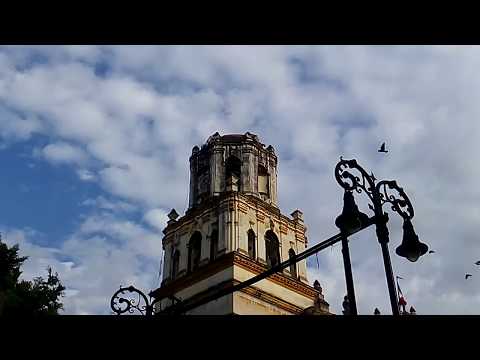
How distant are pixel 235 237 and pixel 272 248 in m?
2.74

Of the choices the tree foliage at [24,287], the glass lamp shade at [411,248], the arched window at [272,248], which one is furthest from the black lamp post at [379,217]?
the arched window at [272,248]

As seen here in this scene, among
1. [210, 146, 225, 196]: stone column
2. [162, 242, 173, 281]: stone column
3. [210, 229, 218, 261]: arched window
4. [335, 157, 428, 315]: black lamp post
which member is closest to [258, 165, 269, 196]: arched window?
[210, 146, 225, 196]: stone column

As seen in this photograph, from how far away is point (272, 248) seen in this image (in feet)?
90.0

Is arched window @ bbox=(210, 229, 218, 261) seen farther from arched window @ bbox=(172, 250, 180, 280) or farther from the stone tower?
arched window @ bbox=(172, 250, 180, 280)

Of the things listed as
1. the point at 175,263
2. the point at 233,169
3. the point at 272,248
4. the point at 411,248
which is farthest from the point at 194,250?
the point at 411,248

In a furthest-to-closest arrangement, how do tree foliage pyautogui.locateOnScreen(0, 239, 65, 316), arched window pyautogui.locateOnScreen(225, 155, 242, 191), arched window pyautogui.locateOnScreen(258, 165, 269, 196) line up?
arched window pyautogui.locateOnScreen(258, 165, 269, 196), arched window pyautogui.locateOnScreen(225, 155, 242, 191), tree foliage pyautogui.locateOnScreen(0, 239, 65, 316)

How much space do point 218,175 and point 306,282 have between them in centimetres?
696

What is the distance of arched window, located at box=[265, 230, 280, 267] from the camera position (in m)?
27.2

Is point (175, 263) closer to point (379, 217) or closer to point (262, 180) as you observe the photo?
point (262, 180)

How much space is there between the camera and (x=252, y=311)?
76.9 ft

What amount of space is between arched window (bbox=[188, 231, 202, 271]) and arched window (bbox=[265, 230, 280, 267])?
3.28 metres

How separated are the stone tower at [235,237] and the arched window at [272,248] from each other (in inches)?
1.9
